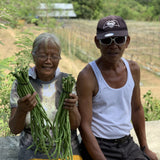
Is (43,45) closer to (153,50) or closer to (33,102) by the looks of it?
(33,102)

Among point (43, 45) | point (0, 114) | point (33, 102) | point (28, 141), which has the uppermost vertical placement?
point (43, 45)

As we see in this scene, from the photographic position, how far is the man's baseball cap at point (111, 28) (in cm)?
177

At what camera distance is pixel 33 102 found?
141 cm

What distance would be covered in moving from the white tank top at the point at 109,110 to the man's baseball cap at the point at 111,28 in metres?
0.23

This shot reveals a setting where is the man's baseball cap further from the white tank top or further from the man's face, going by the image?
the white tank top

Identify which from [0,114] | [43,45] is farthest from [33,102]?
[0,114]

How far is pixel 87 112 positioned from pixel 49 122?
34 cm

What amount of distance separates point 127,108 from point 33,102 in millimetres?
773

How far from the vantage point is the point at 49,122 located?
61.0 inches

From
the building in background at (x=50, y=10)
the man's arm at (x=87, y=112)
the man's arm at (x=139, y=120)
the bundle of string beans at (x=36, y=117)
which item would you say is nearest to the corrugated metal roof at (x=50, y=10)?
the building in background at (x=50, y=10)

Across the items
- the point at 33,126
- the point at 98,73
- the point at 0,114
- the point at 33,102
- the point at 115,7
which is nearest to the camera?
the point at 33,102

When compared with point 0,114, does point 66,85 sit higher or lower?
higher

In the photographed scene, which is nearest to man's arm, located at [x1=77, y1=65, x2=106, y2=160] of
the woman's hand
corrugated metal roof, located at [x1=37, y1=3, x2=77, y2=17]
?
the woman's hand

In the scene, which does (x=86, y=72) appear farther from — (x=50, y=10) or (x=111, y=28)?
(x=50, y=10)
